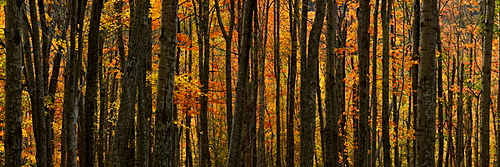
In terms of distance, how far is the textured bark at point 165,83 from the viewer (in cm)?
486

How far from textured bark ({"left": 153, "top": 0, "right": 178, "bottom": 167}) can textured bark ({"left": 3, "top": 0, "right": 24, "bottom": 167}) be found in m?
1.64

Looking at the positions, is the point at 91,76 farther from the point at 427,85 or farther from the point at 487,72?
the point at 487,72

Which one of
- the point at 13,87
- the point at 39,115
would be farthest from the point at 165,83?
the point at 39,115

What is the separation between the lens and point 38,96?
7660mm

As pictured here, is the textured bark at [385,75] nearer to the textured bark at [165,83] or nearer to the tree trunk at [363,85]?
the tree trunk at [363,85]

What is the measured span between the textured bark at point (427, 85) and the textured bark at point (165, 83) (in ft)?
10.3

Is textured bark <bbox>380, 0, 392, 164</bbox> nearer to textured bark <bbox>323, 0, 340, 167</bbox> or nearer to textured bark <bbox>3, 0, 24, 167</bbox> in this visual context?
textured bark <bbox>323, 0, 340, 167</bbox>

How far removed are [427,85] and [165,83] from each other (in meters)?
3.31

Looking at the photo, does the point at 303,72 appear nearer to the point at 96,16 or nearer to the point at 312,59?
the point at 312,59

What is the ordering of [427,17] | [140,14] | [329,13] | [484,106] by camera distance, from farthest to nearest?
[484,106] < [329,13] < [140,14] < [427,17]

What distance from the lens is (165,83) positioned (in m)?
4.88

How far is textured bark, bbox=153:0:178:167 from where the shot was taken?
4.86 m

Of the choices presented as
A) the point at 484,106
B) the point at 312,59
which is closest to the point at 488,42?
the point at 484,106

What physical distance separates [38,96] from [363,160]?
6.46m
